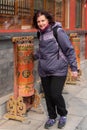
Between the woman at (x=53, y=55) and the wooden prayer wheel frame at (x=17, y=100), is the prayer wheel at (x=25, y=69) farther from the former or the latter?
the woman at (x=53, y=55)

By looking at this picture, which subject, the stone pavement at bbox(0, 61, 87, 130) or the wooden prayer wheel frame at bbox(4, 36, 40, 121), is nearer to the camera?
the stone pavement at bbox(0, 61, 87, 130)

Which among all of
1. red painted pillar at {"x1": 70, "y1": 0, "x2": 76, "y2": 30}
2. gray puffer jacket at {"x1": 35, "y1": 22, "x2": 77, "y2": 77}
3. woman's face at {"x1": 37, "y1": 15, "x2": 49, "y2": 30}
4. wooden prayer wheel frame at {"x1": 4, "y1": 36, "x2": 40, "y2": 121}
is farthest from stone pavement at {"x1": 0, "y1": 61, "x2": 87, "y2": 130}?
red painted pillar at {"x1": 70, "y1": 0, "x2": 76, "y2": 30}

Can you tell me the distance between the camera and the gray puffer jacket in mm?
5301

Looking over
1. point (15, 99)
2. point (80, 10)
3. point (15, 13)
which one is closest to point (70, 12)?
point (80, 10)

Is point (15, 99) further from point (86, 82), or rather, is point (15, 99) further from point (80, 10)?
point (80, 10)

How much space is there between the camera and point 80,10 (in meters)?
11.9

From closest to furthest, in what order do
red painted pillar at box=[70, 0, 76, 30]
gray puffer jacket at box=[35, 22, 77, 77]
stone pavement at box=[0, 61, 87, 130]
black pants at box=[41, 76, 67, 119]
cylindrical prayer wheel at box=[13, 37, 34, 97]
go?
gray puffer jacket at box=[35, 22, 77, 77], black pants at box=[41, 76, 67, 119], stone pavement at box=[0, 61, 87, 130], cylindrical prayer wheel at box=[13, 37, 34, 97], red painted pillar at box=[70, 0, 76, 30]

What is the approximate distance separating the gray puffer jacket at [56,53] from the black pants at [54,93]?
11 centimetres

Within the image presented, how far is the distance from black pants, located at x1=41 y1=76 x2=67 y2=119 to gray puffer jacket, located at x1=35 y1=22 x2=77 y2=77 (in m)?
0.11

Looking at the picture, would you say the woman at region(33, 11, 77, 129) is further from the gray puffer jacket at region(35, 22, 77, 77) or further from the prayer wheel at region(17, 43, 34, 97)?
the prayer wheel at region(17, 43, 34, 97)

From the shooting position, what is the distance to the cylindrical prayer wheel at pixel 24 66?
19.3ft

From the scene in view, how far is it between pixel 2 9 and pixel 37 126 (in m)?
2.38

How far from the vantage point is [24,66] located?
19.6 ft

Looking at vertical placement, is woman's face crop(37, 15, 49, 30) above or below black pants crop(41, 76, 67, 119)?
above
